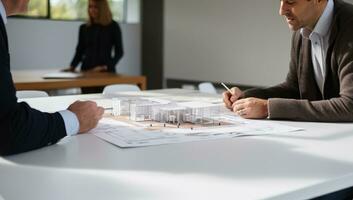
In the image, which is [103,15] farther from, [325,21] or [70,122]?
[70,122]

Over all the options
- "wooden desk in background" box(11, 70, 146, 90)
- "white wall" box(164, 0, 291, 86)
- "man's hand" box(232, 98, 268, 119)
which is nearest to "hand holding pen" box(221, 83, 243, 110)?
"man's hand" box(232, 98, 268, 119)

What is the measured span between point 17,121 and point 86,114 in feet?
0.92

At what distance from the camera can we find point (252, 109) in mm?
1607

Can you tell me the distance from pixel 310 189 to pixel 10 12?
0.88m

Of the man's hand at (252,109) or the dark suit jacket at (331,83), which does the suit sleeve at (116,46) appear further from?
the man's hand at (252,109)

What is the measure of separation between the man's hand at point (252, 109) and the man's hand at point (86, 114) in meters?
0.52

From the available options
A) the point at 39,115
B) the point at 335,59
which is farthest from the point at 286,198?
the point at 335,59

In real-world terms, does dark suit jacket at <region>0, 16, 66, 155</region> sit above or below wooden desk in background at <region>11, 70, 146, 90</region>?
above

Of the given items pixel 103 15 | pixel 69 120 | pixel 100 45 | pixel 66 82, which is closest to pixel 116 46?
pixel 100 45

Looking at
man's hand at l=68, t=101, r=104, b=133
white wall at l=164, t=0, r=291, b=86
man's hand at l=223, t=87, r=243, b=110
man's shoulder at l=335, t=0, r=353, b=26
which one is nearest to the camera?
man's hand at l=68, t=101, r=104, b=133

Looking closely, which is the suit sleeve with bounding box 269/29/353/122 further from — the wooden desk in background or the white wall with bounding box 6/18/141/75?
the white wall with bounding box 6/18/141/75

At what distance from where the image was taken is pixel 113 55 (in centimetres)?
457

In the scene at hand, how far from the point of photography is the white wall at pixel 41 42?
548 centimetres

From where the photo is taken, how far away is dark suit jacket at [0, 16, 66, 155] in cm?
107
